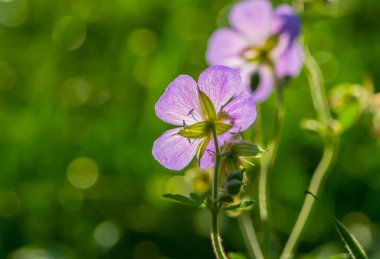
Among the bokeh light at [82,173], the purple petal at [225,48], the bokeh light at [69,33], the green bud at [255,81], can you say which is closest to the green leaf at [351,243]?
the green bud at [255,81]

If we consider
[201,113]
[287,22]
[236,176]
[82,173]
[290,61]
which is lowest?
[82,173]

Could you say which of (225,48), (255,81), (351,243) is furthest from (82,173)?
(351,243)

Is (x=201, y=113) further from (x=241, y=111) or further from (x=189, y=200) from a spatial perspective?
(x=189, y=200)

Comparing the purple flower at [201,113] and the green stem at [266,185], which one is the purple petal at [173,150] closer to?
the purple flower at [201,113]

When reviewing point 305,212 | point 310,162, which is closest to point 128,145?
point 310,162

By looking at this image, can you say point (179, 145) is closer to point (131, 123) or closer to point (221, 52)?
point (221, 52)

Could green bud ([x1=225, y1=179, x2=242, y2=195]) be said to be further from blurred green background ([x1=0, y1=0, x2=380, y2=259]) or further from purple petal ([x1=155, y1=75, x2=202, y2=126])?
blurred green background ([x1=0, y1=0, x2=380, y2=259])
